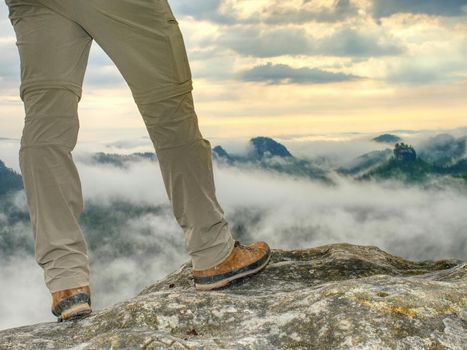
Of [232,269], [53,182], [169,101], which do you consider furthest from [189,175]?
[53,182]

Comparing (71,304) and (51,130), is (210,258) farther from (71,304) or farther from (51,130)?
(51,130)

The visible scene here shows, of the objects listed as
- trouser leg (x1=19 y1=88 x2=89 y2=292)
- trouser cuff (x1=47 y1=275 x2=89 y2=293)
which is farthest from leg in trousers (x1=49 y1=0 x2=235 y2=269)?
trouser cuff (x1=47 y1=275 x2=89 y2=293)

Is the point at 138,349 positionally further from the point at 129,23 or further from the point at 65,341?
the point at 129,23

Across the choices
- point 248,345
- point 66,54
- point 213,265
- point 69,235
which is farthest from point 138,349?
point 66,54

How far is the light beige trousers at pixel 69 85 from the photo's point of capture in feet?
18.4

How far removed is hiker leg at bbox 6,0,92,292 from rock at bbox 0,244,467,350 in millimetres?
584

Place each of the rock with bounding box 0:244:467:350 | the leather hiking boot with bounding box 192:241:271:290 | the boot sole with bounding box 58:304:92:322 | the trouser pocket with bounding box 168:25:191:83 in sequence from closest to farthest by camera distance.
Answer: the rock with bounding box 0:244:467:350 → the boot sole with bounding box 58:304:92:322 → the trouser pocket with bounding box 168:25:191:83 → the leather hiking boot with bounding box 192:241:271:290

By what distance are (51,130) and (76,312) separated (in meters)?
1.54

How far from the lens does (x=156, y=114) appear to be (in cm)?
587

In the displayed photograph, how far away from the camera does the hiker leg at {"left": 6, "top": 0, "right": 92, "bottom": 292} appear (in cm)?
561

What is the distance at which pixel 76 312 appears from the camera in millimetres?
5426

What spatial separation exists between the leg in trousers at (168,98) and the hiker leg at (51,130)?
23cm

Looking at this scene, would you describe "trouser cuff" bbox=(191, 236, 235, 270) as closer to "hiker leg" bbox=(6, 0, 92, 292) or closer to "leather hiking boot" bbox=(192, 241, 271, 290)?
"leather hiking boot" bbox=(192, 241, 271, 290)

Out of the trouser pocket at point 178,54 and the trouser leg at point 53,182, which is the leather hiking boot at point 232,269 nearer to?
the trouser leg at point 53,182
